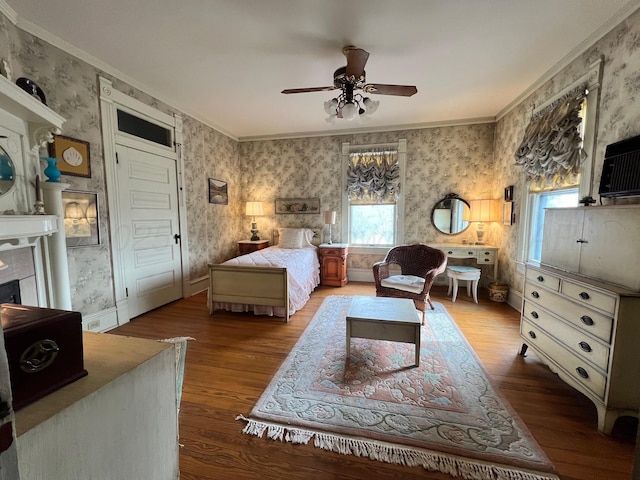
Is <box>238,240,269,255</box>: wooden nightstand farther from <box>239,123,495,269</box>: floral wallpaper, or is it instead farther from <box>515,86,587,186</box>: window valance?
<box>515,86,587,186</box>: window valance

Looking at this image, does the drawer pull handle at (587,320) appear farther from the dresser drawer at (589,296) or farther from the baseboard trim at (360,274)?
the baseboard trim at (360,274)

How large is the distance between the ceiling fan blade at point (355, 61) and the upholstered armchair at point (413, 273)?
2.12 meters

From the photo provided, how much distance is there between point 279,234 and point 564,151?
4.21 meters

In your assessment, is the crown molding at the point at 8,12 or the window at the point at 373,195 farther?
the window at the point at 373,195

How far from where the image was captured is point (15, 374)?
1.99ft

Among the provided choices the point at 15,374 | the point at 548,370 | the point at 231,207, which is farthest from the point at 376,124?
the point at 15,374

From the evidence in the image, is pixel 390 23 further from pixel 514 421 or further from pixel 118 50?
pixel 514 421

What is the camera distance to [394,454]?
149 cm

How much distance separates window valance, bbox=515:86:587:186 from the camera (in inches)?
102

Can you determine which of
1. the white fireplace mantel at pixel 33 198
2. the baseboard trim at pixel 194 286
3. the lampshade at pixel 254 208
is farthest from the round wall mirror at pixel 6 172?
the lampshade at pixel 254 208

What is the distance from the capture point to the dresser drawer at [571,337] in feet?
5.40

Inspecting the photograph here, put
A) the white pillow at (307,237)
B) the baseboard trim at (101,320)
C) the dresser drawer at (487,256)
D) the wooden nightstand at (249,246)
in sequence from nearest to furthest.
A: the baseboard trim at (101,320) → the dresser drawer at (487,256) → the white pillow at (307,237) → the wooden nightstand at (249,246)

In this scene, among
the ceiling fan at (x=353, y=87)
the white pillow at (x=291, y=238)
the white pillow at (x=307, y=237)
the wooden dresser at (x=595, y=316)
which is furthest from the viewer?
the white pillow at (x=307, y=237)

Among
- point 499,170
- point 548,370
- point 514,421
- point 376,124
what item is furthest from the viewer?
point 376,124
